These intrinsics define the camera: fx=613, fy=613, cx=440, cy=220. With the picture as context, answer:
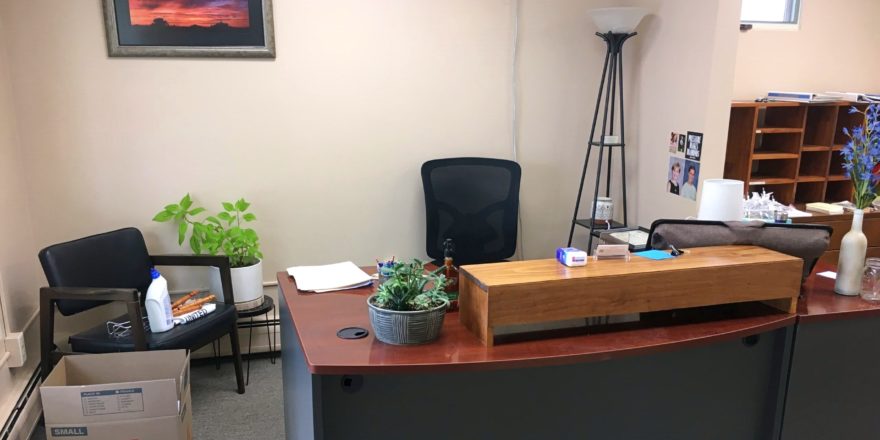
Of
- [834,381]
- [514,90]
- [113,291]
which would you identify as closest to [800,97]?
[514,90]

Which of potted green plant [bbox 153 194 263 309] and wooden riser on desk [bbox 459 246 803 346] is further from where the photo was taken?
potted green plant [bbox 153 194 263 309]

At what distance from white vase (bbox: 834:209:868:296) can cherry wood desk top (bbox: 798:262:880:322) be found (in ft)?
0.10

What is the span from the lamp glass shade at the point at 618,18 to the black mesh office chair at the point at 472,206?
0.88 meters

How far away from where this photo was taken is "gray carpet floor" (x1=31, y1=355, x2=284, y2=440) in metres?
2.67

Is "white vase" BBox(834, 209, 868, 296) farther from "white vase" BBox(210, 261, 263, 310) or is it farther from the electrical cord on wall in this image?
"white vase" BBox(210, 261, 263, 310)

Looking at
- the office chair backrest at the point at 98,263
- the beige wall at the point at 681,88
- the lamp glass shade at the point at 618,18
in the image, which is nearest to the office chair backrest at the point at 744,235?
the beige wall at the point at 681,88

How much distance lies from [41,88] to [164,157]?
0.61m

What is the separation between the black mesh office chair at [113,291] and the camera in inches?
97.6

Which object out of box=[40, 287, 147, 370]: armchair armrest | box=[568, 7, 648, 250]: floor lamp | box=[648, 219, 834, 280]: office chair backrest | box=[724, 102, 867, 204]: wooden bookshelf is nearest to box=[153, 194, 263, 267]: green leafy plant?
box=[40, 287, 147, 370]: armchair armrest

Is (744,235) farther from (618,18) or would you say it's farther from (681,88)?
(618,18)

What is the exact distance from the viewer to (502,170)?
10.9ft

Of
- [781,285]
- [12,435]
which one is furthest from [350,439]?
[12,435]

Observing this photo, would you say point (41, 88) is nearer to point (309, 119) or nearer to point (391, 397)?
point (309, 119)

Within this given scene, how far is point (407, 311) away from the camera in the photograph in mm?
1536
